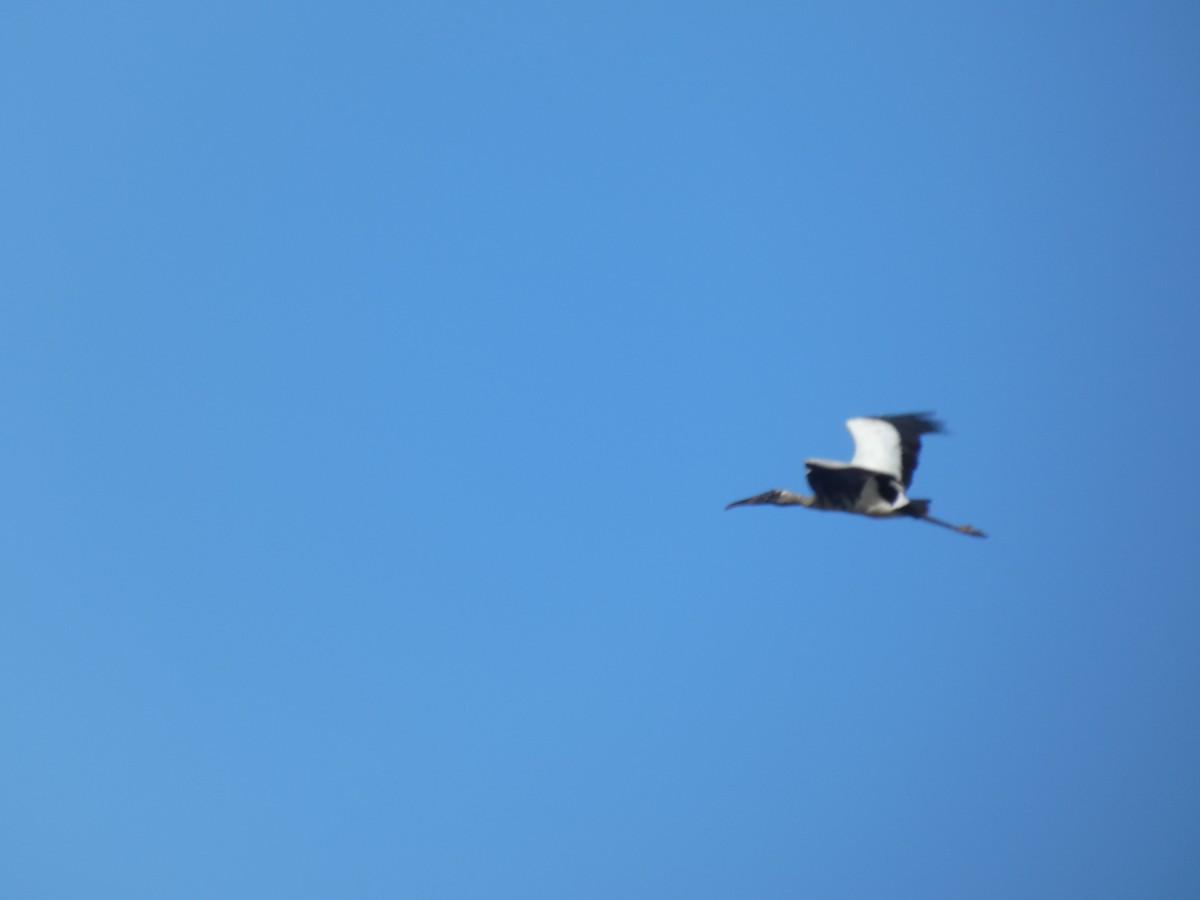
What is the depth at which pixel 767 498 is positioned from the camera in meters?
21.1

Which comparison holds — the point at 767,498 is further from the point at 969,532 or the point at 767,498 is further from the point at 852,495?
the point at 969,532

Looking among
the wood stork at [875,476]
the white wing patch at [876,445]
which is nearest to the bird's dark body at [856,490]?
the wood stork at [875,476]

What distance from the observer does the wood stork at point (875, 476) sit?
19266 mm

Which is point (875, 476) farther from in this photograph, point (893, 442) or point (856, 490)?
point (893, 442)

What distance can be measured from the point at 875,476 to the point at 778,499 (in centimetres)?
194

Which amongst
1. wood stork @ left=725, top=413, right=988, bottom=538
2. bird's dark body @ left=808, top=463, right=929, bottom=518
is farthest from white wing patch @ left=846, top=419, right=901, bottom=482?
bird's dark body @ left=808, top=463, right=929, bottom=518

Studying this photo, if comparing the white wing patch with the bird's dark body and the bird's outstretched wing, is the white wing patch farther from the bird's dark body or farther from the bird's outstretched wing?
the bird's dark body

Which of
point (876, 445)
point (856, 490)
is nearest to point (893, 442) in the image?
point (876, 445)

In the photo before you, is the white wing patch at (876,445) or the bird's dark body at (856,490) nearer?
the bird's dark body at (856,490)

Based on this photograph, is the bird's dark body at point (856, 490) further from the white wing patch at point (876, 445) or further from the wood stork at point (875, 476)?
the white wing patch at point (876, 445)

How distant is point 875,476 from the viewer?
19.4 meters

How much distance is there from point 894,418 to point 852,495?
4.58ft

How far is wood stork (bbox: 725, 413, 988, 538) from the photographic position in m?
19.3

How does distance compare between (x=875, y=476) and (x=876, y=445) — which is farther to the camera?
(x=876, y=445)
